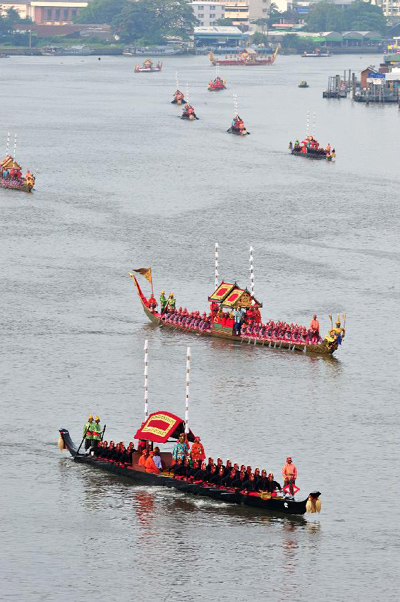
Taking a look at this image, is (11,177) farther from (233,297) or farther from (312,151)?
(233,297)

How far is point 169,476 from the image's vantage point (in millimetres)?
60562

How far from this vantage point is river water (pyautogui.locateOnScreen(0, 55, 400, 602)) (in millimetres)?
54125

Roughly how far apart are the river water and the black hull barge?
460mm

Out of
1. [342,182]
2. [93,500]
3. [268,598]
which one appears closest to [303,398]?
[93,500]

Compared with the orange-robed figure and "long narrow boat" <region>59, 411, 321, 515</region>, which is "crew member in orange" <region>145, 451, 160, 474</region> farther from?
the orange-robed figure

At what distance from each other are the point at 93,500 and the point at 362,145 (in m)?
138

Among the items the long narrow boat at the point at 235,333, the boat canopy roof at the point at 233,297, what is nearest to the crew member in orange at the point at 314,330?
the long narrow boat at the point at 235,333

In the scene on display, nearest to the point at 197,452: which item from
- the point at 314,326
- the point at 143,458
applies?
the point at 143,458

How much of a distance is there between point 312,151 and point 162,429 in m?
121

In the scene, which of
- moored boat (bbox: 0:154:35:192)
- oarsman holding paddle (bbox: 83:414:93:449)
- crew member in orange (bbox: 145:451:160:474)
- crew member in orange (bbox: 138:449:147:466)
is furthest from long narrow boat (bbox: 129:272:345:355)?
moored boat (bbox: 0:154:35:192)

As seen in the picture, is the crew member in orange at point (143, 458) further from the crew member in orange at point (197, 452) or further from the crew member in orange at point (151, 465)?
the crew member in orange at point (197, 452)

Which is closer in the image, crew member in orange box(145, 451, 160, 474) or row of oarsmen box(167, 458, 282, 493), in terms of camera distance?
row of oarsmen box(167, 458, 282, 493)

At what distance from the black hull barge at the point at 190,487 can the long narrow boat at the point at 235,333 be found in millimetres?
20813

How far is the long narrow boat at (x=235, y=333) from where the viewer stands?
266ft
